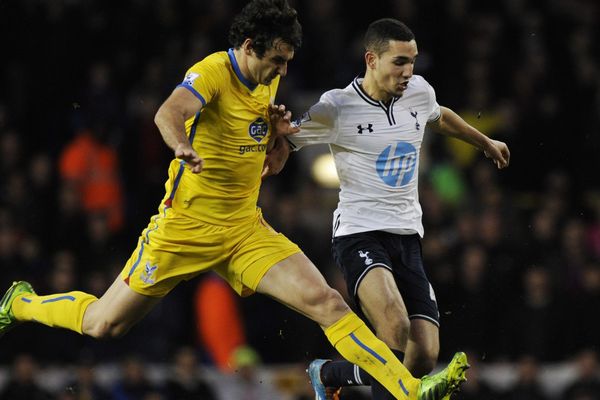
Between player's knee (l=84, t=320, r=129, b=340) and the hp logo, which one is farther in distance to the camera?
the hp logo

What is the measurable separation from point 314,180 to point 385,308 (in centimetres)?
564

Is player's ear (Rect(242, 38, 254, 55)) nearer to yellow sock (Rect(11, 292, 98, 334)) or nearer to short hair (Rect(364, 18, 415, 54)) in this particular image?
short hair (Rect(364, 18, 415, 54))

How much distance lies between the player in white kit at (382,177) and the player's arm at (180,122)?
111 centimetres

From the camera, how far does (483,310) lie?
11414mm

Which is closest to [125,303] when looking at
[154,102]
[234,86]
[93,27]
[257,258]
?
[257,258]

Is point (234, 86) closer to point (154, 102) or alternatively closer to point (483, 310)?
point (483, 310)

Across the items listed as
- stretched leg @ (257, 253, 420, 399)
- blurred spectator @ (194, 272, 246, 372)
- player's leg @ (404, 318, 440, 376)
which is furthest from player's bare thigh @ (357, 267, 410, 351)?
blurred spectator @ (194, 272, 246, 372)

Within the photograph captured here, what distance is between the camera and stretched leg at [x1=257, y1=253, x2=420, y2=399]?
7285mm

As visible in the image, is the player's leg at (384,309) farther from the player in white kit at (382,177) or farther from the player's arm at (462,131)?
the player's arm at (462,131)

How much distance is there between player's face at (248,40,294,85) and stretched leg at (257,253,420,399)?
3.75ft

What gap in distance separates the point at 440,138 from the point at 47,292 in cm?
439

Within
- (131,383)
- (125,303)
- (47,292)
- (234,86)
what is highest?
(234,86)

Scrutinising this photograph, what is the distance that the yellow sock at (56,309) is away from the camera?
8078 millimetres

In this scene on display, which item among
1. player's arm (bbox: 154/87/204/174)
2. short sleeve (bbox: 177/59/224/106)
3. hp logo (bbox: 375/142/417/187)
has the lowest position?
hp logo (bbox: 375/142/417/187)
